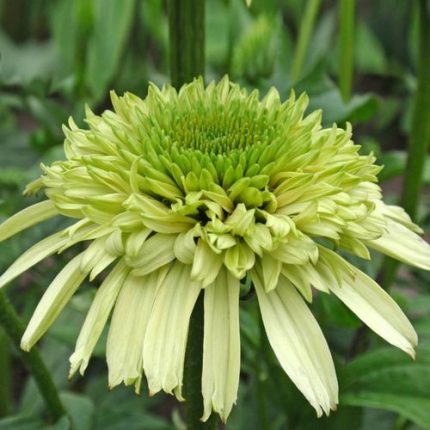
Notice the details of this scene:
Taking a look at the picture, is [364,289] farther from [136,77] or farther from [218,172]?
[136,77]

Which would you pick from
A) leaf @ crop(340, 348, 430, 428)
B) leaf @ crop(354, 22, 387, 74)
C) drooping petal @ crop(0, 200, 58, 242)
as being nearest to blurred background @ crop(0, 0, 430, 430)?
leaf @ crop(340, 348, 430, 428)

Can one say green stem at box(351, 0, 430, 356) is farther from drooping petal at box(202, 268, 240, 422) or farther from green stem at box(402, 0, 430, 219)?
drooping petal at box(202, 268, 240, 422)

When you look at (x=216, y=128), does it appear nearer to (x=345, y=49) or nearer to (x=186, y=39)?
(x=186, y=39)

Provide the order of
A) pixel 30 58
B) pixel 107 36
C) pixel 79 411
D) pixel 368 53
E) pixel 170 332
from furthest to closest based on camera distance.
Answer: pixel 368 53
pixel 30 58
pixel 107 36
pixel 79 411
pixel 170 332

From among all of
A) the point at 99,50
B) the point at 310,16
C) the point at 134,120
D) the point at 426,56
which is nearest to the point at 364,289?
the point at 134,120


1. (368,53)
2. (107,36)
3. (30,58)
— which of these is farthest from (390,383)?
(368,53)
